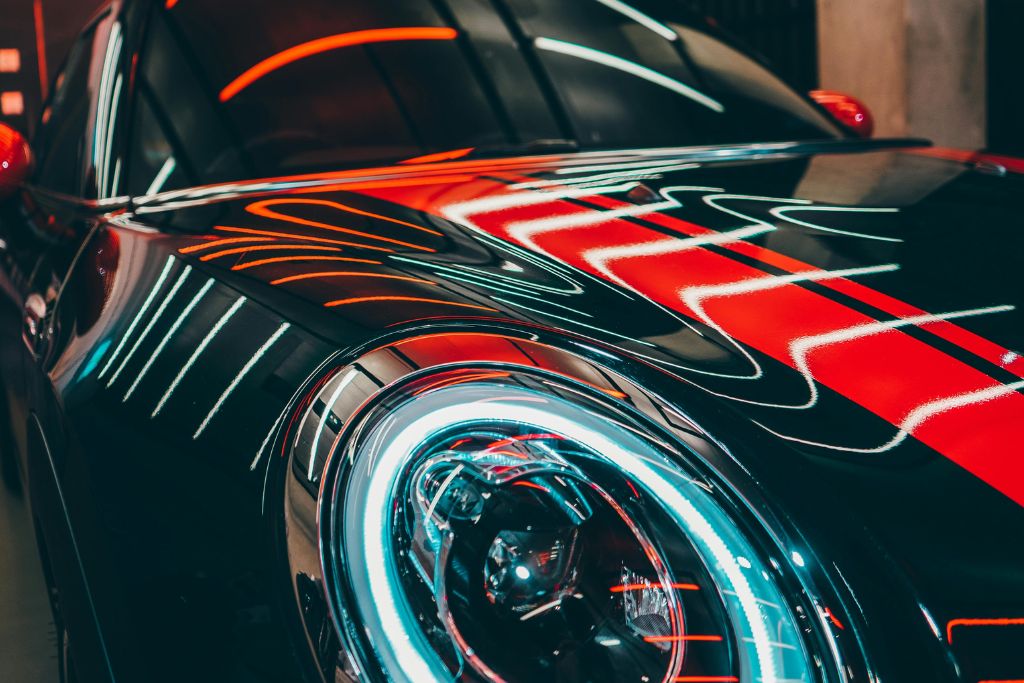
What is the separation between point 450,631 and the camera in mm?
643

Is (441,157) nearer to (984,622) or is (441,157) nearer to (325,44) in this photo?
(325,44)

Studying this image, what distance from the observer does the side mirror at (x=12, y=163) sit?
1.57 metres

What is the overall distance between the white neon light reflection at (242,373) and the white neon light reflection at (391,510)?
0.52 feet

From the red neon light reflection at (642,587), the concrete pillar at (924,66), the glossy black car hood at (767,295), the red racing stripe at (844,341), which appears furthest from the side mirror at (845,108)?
the concrete pillar at (924,66)

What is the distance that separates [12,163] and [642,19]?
1019 mm

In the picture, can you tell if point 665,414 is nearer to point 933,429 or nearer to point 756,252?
point 933,429

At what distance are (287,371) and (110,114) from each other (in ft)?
2.75

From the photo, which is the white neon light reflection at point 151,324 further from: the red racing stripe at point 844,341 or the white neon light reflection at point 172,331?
the red racing stripe at point 844,341

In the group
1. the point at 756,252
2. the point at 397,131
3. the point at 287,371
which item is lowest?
the point at 287,371

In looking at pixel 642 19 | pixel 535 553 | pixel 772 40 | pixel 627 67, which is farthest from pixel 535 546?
pixel 772 40

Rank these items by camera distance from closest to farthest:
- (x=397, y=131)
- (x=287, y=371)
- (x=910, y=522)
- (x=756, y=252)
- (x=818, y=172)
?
(x=910, y=522)
(x=287, y=371)
(x=756, y=252)
(x=818, y=172)
(x=397, y=131)

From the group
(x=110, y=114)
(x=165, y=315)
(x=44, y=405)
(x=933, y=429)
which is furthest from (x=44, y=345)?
(x=933, y=429)

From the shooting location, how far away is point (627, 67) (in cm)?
158

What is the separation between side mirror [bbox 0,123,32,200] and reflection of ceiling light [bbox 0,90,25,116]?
6030mm
